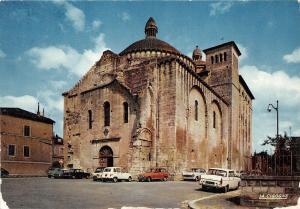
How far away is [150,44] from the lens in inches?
1649

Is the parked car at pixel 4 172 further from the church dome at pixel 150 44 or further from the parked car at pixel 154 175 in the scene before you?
the church dome at pixel 150 44

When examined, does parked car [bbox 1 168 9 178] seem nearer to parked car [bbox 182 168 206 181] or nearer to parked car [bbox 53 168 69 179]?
parked car [bbox 53 168 69 179]

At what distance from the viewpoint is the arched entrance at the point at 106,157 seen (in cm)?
3247

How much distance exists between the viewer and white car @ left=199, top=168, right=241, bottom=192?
19.7 metres

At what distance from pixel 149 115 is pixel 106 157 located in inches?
255

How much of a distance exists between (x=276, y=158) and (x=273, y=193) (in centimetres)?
137

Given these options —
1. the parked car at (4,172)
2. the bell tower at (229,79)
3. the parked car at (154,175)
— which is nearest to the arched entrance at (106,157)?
the parked car at (154,175)

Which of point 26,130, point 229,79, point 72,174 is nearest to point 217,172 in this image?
point 72,174

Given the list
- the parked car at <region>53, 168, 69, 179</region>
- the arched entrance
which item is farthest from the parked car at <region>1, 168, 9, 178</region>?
the arched entrance

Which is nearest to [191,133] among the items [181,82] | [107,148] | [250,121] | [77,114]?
[181,82]

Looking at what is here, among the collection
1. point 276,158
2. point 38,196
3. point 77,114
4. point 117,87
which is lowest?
point 38,196

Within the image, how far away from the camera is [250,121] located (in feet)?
185

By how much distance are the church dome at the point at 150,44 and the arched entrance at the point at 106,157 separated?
45.5 ft

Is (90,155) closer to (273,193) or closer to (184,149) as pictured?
(184,149)
